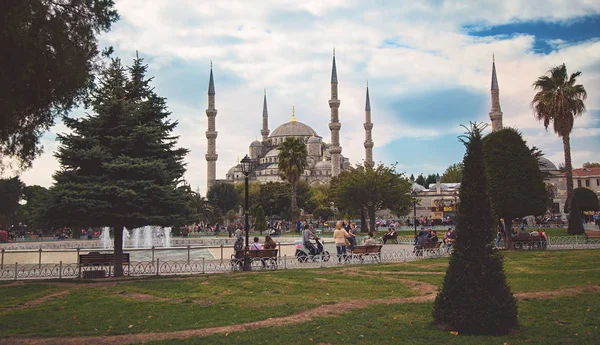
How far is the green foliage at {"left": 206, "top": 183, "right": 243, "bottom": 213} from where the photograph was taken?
73.4 meters

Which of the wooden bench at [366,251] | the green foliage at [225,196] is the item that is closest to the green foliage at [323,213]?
the green foliage at [225,196]

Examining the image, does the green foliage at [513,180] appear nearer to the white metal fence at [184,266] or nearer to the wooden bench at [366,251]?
the white metal fence at [184,266]

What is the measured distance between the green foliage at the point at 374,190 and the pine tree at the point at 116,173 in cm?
2464

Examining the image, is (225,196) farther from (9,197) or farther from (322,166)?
(322,166)

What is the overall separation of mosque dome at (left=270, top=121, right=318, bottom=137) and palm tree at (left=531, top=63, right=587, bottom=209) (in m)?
85.5

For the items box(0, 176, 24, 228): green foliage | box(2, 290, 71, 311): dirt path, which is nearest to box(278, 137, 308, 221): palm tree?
box(0, 176, 24, 228): green foliage

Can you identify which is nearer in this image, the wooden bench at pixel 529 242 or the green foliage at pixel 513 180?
the green foliage at pixel 513 180

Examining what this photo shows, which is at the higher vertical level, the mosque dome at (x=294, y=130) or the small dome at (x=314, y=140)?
the mosque dome at (x=294, y=130)

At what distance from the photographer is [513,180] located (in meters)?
20.1

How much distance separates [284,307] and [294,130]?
10743 cm

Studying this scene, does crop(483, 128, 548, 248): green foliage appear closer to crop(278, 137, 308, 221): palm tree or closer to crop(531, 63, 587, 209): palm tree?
crop(531, 63, 587, 209): palm tree

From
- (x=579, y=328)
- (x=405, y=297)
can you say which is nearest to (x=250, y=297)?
(x=405, y=297)

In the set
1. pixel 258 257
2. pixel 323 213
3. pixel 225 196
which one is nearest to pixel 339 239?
pixel 258 257

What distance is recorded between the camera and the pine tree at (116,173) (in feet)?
46.1
